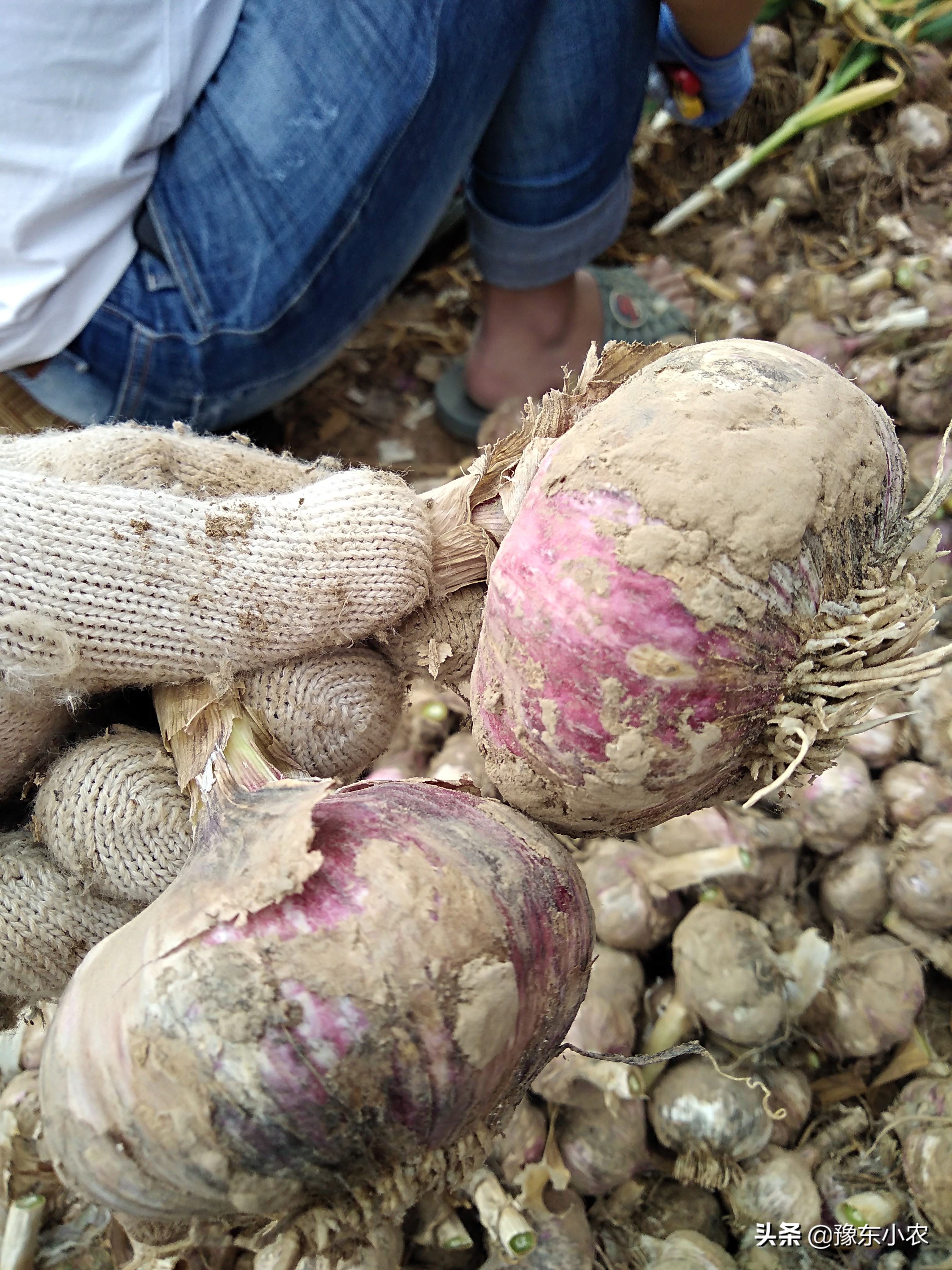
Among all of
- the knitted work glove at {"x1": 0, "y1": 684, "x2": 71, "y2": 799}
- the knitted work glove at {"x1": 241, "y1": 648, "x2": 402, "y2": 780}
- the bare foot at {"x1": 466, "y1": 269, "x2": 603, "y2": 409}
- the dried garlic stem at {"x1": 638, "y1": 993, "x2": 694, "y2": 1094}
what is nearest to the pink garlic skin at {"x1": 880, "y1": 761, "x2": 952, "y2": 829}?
the dried garlic stem at {"x1": 638, "y1": 993, "x2": 694, "y2": 1094}

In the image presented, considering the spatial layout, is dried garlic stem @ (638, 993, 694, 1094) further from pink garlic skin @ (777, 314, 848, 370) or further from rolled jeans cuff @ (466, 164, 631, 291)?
pink garlic skin @ (777, 314, 848, 370)

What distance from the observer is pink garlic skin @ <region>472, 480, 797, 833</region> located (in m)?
0.64

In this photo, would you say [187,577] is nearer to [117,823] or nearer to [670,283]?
[117,823]

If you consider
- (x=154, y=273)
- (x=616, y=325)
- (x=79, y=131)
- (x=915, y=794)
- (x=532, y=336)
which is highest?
(x=79, y=131)

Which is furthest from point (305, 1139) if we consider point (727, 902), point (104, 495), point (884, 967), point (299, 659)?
point (884, 967)

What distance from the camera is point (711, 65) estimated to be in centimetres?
169

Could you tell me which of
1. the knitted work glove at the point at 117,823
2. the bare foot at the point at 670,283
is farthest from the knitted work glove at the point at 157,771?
the bare foot at the point at 670,283

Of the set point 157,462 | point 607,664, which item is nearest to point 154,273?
point 157,462

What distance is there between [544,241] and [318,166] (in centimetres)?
68

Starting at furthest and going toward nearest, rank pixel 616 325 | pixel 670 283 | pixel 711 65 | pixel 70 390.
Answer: pixel 670 283 → pixel 616 325 → pixel 711 65 → pixel 70 390

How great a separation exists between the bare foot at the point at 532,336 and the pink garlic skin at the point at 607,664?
152 centimetres

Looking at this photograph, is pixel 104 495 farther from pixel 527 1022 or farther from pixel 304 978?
pixel 527 1022

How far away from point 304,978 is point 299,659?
1.37 feet

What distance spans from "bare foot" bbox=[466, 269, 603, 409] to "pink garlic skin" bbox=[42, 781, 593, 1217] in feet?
5.56
